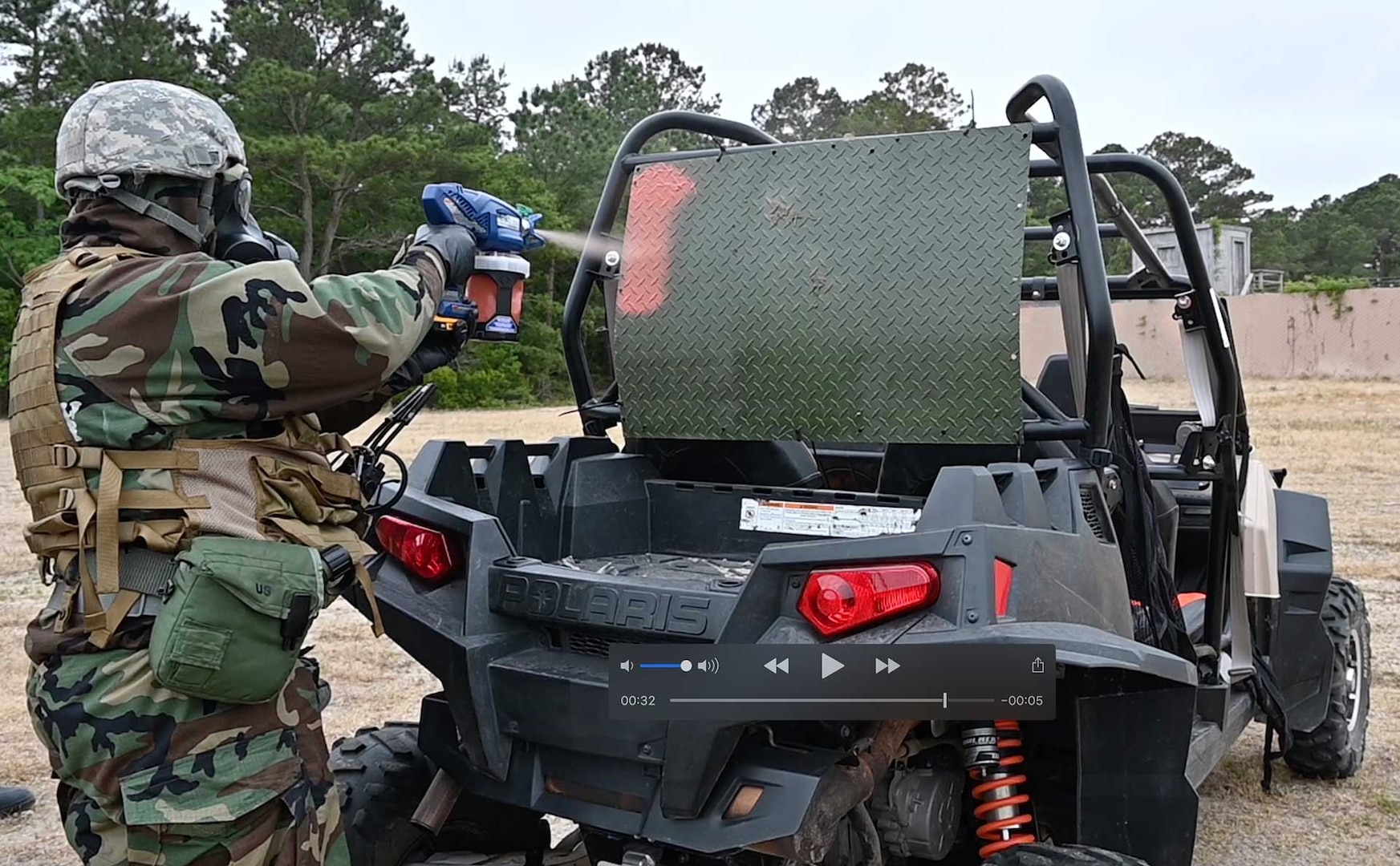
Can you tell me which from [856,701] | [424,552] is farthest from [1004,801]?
[424,552]

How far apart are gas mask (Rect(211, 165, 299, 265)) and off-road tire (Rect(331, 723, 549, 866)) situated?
1.28 m

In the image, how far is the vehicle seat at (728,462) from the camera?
3791mm

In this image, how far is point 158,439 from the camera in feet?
8.54

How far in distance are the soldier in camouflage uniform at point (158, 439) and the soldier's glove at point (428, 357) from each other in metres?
0.16

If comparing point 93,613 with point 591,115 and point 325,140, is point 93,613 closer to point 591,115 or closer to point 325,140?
point 325,140

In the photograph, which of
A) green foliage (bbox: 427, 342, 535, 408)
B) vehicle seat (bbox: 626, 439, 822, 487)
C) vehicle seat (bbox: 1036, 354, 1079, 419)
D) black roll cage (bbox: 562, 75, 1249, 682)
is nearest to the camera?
black roll cage (bbox: 562, 75, 1249, 682)

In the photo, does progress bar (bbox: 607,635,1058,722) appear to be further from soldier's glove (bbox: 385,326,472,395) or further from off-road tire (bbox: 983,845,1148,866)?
soldier's glove (bbox: 385,326,472,395)

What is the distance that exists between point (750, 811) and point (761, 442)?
1.40m

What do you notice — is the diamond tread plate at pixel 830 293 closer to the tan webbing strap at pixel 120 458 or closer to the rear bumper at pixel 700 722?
the rear bumper at pixel 700 722

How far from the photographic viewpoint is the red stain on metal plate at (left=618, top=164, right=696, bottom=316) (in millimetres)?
3596

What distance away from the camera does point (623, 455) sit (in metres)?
3.74

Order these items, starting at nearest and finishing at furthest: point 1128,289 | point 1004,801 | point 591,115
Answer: point 1004,801
point 1128,289
point 591,115

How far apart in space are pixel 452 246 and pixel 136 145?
0.67 m

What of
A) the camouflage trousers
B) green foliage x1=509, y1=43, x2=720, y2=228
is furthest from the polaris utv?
green foliage x1=509, y1=43, x2=720, y2=228
